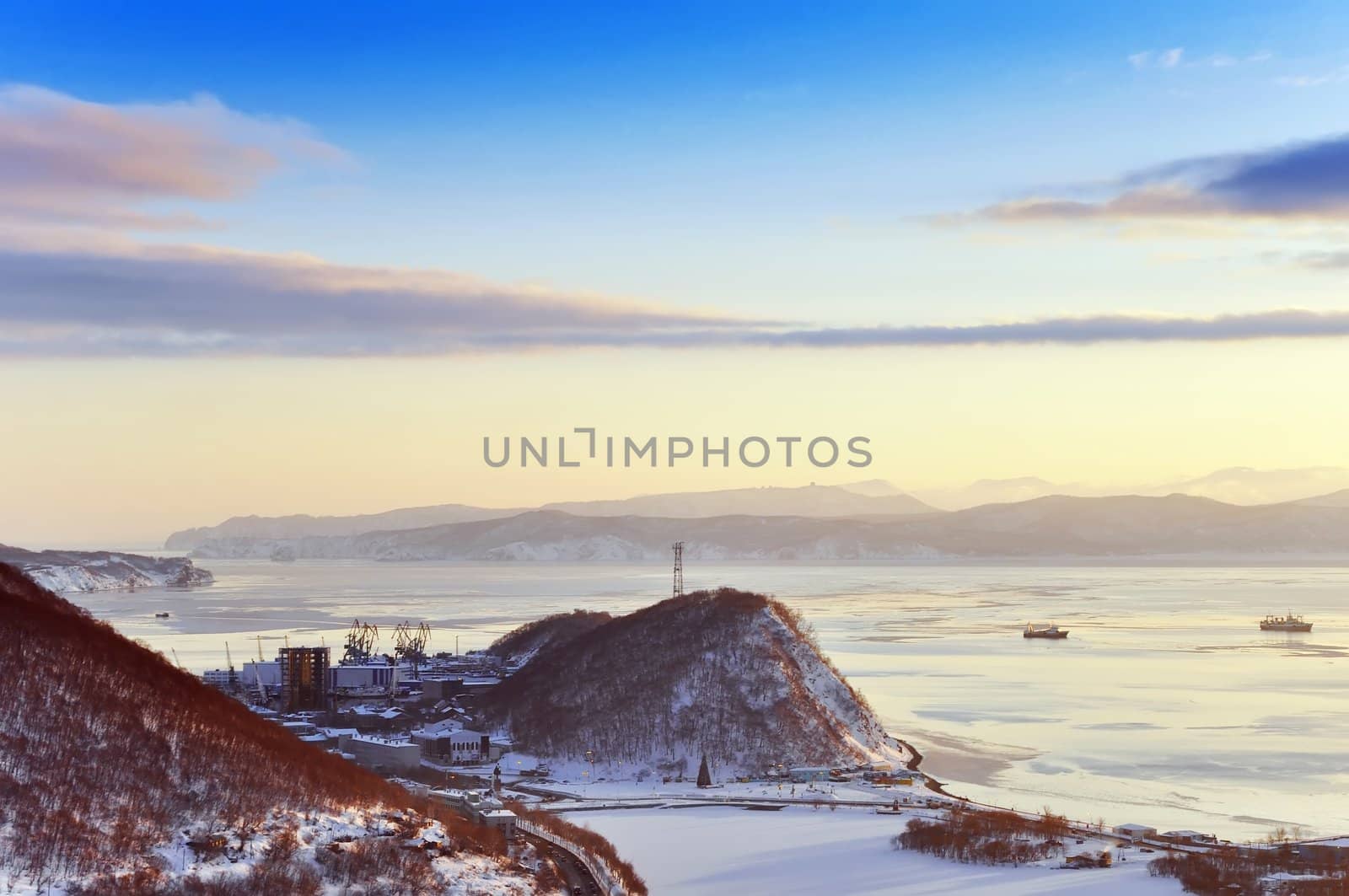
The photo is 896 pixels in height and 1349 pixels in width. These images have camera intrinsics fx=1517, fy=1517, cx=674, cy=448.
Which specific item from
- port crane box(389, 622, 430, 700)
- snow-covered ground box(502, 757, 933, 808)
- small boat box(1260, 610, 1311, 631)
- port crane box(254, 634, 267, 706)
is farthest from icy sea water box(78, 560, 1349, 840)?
port crane box(254, 634, 267, 706)

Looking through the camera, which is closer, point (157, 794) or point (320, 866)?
point (320, 866)

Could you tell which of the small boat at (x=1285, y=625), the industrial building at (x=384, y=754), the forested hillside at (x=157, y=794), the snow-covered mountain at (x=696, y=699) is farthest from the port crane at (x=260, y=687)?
the small boat at (x=1285, y=625)

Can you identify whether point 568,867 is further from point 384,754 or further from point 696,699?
point 696,699

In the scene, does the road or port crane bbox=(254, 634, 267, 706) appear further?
port crane bbox=(254, 634, 267, 706)

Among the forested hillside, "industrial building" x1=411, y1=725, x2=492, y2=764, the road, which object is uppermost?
the forested hillside

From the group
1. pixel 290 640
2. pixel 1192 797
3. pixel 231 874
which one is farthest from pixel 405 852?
pixel 290 640

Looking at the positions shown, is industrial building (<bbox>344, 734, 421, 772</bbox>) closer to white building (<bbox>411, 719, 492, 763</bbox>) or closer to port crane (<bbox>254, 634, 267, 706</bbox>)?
white building (<bbox>411, 719, 492, 763</bbox>)

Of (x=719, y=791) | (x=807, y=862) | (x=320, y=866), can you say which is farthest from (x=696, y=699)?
(x=320, y=866)
